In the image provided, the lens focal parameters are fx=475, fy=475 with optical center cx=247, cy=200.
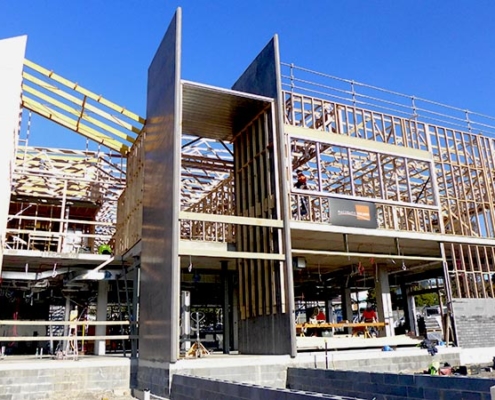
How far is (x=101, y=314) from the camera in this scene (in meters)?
19.3

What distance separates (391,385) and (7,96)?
45.7ft

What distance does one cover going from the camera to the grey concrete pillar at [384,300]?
62.9 ft

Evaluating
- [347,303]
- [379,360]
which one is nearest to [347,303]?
[347,303]

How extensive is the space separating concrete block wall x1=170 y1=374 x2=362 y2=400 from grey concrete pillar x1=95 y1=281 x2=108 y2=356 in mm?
8474

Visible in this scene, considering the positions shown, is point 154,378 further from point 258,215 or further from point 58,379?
point 258,215

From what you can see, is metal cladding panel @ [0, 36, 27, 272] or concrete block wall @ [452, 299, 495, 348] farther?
concrete block wall @ [452, 299, 495, 348]

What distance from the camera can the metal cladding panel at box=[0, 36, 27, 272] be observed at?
14.9m

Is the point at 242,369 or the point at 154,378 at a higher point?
the point at 242,369

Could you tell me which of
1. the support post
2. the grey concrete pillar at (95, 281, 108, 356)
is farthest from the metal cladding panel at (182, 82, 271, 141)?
the grey concrete pillar at (95, 281, 108, 356)

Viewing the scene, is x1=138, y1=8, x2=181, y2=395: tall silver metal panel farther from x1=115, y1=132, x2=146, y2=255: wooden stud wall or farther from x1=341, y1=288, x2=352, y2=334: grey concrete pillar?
x1=341, y1=288, x2=352, y2=334: grey concrete pillar

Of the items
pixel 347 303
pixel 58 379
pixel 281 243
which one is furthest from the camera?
pixel 347 303

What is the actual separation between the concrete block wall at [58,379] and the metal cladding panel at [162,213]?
1.09m

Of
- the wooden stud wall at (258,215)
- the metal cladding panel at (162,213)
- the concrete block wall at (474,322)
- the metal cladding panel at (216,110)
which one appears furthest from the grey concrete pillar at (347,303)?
the metal cladding panel at (162,213)

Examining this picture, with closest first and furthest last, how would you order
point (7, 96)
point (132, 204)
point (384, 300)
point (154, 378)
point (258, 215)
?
1. point (154, 378)
2. point (7, 96)
3. point (258, 215)
4. point (132, 204)
5. point (384, 300)
